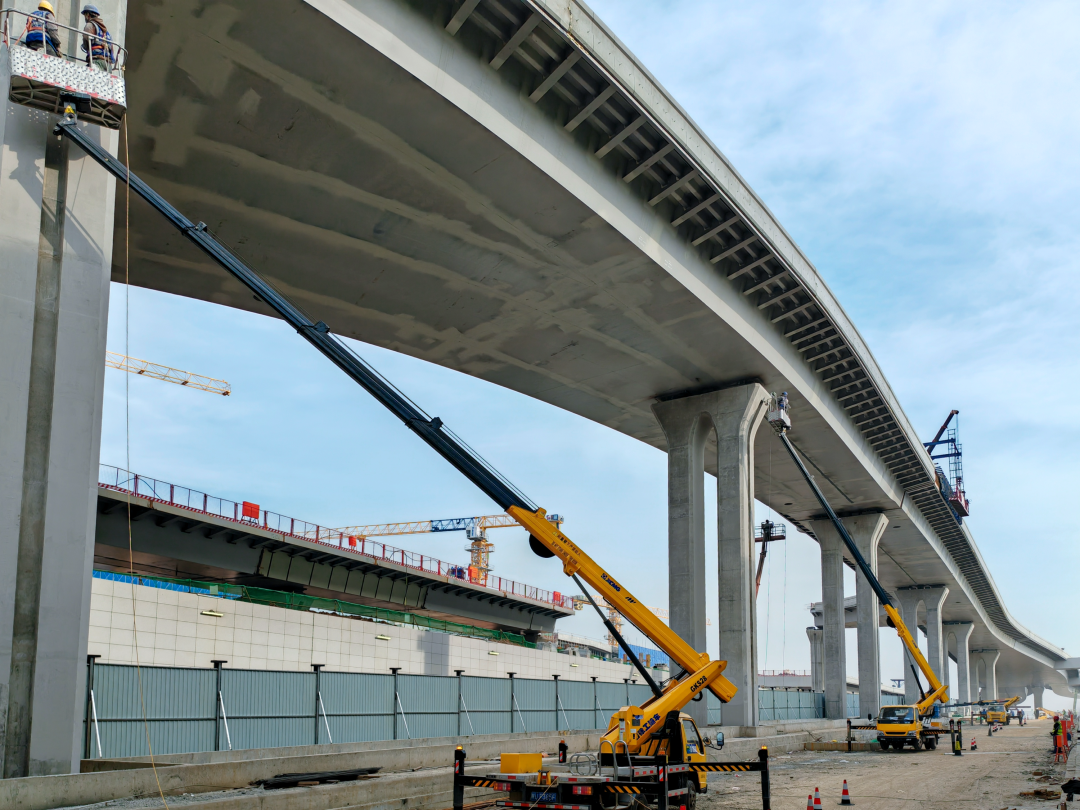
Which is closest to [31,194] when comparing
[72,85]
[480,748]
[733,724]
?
[72,85]

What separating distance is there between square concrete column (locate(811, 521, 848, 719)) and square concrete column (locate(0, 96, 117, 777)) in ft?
169

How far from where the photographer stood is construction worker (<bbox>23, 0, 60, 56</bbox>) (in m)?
14.1

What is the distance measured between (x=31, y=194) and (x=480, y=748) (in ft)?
56.8

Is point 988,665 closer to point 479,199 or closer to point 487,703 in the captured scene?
point 487,703

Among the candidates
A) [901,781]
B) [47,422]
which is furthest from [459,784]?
[901,781]

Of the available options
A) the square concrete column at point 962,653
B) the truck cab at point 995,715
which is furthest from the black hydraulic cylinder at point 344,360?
the square concrete column at point 962,653

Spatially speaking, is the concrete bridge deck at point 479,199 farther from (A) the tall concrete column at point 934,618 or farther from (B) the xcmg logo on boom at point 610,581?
(A) the tall concrete column at point 934,618

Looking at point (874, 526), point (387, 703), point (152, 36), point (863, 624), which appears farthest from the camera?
point (863, 624)

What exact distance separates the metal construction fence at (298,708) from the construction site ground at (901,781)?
8162mm

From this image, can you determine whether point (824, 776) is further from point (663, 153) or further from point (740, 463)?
point (663, 153)

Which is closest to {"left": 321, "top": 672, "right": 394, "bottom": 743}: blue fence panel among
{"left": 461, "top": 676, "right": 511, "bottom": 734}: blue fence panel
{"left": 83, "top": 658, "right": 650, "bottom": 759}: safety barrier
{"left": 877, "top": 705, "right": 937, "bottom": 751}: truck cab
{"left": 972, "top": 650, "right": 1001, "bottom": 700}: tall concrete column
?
{"left": 83, "top": 658, "right": 650, "bottom": 759}: safety barrier

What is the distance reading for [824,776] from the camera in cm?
2500

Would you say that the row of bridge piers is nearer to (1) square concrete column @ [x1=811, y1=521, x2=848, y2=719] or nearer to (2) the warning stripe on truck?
(2) the warning stripe on truck

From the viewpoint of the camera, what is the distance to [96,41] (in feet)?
47.9
